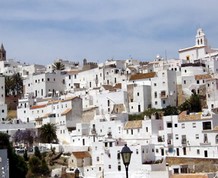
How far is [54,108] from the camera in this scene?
58438 millimetres

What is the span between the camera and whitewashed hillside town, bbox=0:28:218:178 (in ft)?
137

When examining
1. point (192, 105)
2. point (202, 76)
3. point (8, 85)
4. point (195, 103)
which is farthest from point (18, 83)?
point (195, 103)

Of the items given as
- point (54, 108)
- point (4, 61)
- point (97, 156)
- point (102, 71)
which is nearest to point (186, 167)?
point (97, 156)

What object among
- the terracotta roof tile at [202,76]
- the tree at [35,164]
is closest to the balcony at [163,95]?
the terracotta roof tile at [202,76]

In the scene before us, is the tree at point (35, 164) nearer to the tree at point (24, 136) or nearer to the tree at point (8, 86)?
the tree at point (24, 136)

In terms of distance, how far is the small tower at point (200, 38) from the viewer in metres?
69.1

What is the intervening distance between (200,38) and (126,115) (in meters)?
23.6

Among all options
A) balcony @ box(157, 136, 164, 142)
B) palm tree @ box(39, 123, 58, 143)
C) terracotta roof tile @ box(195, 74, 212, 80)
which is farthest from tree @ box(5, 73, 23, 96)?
balcony @ box(157, 136, 164, 142)

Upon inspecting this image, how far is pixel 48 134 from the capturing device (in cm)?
5366

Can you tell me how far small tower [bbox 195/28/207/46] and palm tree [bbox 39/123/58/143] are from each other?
25.7 meters

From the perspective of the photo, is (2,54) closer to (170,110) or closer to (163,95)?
(163,95)

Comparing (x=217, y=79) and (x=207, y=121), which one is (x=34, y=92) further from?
(x=207, y=121)

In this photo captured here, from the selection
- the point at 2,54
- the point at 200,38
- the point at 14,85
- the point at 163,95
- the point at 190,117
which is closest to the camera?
the point at 190,117

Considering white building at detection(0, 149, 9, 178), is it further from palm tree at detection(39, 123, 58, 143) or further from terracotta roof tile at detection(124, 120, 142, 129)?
palm tree at detection(39, 123, 58, 143)
